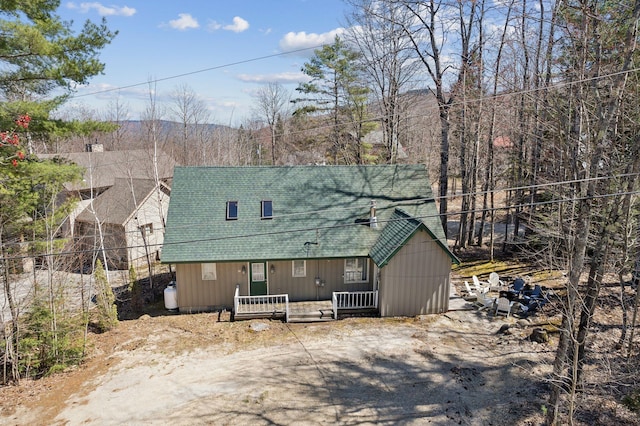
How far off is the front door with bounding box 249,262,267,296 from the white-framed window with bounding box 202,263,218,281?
1383mm

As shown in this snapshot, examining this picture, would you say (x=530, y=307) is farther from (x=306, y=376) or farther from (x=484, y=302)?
(x=306, y=376)

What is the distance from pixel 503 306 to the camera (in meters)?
14.7

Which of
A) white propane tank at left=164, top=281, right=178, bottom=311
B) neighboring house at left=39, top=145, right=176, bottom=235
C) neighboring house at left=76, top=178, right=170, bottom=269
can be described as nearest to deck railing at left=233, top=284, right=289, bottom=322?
white propane tank at left=164, top=281, right=178, bottom=311

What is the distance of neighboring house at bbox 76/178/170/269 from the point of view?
22.0 m

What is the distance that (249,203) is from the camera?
16.6 metres

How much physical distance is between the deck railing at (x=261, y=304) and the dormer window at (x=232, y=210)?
8.98 feet

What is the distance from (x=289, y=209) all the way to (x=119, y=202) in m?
12.6

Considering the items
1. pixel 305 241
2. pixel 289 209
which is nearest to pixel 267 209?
pixel 289 209

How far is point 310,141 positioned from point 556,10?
28.2 metres

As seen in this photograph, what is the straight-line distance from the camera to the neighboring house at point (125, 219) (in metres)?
22.0

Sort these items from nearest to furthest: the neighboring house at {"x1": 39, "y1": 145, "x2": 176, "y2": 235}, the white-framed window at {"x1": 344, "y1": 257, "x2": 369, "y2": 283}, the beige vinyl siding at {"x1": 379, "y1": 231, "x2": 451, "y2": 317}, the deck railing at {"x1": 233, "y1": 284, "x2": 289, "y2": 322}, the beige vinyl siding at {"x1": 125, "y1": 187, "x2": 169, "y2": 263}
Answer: the beige vinyl siding at {"x1": 379, "y1": 231, "x2": 451, "y2": 317}, the deck railing at {"x1": 233, "y1": 284, "x2": 289, "y2": 322}, the white-framed window at {"x1": 344, "y1": 257, "x2": 369, "y2": 283}, the beige vinyl siding at {"x1": 125, "y1": 187, "x2": 169, "y2": 263}, the neighboring house at {"x1": 39, "y1": 145, "x2": 176, "y2": 235}

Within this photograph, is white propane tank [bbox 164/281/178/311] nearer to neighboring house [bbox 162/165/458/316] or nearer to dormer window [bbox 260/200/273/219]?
neighboring house [bbox 162/165/458/316]

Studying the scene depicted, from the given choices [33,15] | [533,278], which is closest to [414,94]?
[533,278]

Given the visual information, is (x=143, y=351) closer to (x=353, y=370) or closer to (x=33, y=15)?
(x=353, y=370)
